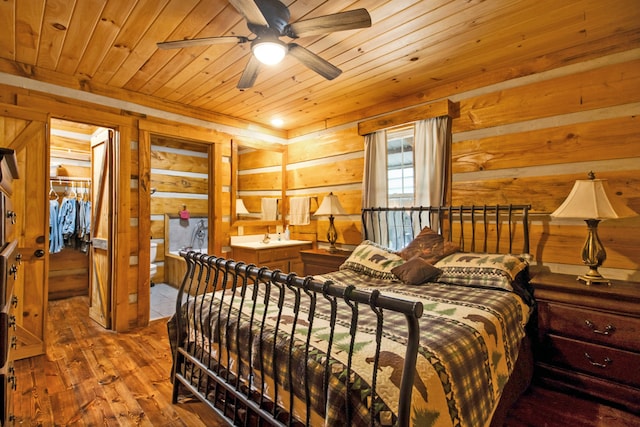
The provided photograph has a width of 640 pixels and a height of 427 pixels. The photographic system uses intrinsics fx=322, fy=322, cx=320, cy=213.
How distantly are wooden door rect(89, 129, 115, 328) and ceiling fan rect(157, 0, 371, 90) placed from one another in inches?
81.5


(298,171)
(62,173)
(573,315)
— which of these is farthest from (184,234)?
(573,315)

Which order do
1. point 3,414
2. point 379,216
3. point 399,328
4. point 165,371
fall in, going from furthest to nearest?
point 379,216 < point 165,371 < point 399,328 < point 3,414

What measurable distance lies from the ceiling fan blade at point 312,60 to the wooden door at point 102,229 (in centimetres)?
239

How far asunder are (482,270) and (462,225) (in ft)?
2.54

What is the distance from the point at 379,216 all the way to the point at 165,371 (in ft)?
8.37

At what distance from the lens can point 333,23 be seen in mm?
1819

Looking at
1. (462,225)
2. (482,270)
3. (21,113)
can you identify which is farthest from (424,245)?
(21,113)

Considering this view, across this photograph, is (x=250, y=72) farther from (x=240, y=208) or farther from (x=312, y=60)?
(x=240, y=208)

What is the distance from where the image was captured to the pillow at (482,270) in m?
2.29

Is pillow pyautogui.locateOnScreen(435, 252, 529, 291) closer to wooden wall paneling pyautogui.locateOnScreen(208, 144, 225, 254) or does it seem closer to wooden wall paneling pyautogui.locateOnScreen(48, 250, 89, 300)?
wooden wall paneling pyautogui.locateOnScreen(208, 144, 225, 254)

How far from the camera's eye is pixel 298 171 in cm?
469

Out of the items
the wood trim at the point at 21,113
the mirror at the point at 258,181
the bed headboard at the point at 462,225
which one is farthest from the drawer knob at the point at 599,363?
the wood trim at the point at 21,113

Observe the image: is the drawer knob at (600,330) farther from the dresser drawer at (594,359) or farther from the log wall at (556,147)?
the log wall at (556,147)

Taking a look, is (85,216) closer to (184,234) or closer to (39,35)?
(184,234)
